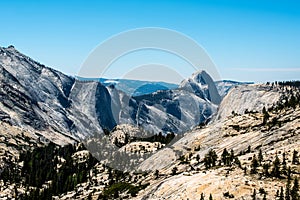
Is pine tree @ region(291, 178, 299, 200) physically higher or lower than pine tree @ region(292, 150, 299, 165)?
lower

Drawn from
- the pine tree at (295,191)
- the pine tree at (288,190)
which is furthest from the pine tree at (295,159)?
the pine tree at (295,191)

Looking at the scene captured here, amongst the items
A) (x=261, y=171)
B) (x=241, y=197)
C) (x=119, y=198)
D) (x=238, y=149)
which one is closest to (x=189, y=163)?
(x=238, y=149)

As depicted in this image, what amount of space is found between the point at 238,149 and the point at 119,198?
5888 centimetres

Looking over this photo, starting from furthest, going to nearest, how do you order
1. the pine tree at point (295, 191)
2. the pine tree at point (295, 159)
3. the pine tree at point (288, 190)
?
the pine tree at point (295, 159), the pine tree at point (288, 190), the pine tree at point (295, 191)

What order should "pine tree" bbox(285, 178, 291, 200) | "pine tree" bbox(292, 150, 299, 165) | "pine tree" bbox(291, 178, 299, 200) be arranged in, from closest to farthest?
"pine tree" bbox(291, 178, 299, 200), "pine tree" bbox(285, 178, 291, 200), "pine tree" bbox(292, 150, 299, 165)

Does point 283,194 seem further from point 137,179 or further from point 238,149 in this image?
point 137,179

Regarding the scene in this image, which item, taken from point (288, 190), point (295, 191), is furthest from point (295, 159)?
point (295, 191)

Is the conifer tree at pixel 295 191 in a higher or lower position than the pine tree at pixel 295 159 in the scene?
lower

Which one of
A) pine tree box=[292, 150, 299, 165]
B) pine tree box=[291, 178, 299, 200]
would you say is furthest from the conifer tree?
pine tree box=[292, 150, 299, 165]

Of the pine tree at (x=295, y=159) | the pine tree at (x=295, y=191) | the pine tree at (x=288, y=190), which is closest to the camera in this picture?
the pine tree at (x=295, y=191)

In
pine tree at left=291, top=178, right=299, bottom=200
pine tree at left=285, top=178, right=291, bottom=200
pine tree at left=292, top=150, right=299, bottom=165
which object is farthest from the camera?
pine tree at left=292, top=150, right=299, bottom=165

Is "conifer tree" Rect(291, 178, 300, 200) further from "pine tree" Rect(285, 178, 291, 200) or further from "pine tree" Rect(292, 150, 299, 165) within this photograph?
"pine tree" Rect(292, 150, 299, 165)

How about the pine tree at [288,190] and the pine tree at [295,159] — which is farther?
the pine tree at [295,159]

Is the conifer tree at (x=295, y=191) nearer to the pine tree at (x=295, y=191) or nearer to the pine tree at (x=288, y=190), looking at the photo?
the pine tree at (x=295, y=191)
